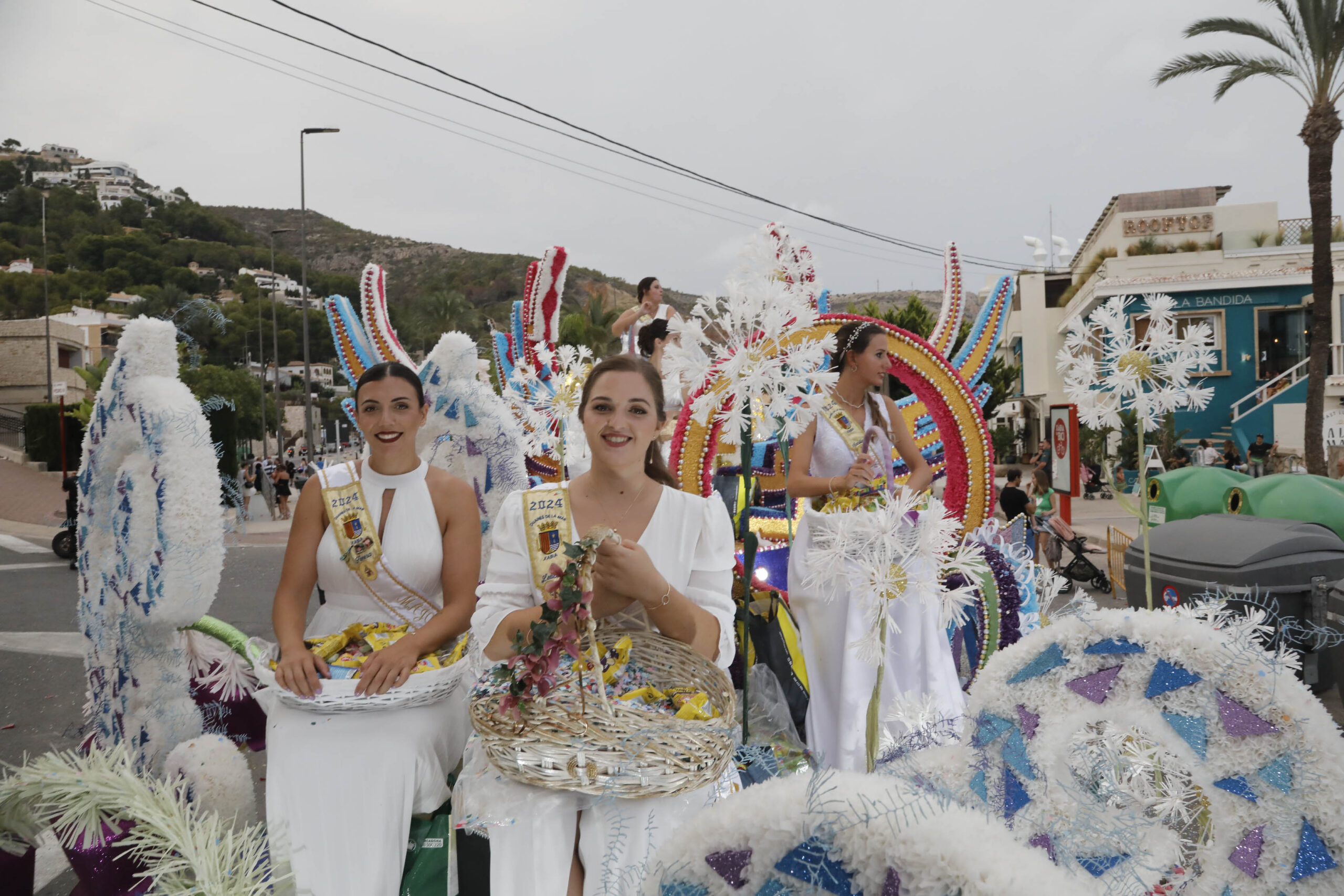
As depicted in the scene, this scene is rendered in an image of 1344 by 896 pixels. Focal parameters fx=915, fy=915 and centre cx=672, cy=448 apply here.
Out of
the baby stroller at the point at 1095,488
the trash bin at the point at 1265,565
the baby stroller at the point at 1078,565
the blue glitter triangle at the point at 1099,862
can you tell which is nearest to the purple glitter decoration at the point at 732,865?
the blue glitter triangle at the point at 1099,862

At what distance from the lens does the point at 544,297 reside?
693 cm

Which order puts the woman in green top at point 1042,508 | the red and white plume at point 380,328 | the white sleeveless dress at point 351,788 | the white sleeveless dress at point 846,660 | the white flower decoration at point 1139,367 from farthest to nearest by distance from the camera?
the woman in green top at point 1042,508, the red and white plume at point 380,328, the white sleeveless dress at point 846,660, the white flower decoration at point 1139,367, the white sleeveless dress at point 351,788

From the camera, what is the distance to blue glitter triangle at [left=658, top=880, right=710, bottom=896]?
0.96 meters

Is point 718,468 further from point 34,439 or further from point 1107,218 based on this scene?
point 1107,218

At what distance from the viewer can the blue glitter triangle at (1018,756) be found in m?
1.50

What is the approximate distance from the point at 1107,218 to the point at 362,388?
34629 millimetres

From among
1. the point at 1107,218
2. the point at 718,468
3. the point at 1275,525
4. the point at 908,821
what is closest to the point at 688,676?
the point at 908,821

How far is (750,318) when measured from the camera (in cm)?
273

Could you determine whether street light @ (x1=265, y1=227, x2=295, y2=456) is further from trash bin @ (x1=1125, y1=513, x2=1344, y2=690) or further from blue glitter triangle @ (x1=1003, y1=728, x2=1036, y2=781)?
blue glitter triangle @ (x1=1003, y1=728, x2=1036, y2=781)

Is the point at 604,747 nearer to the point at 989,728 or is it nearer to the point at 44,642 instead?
the point at 989,728

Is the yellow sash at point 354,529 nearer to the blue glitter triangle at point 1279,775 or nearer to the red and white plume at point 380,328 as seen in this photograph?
the blue glitter triangle at point 1279,775

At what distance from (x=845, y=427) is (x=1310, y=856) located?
2.60 metres

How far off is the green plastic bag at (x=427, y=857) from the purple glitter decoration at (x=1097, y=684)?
1.62 m

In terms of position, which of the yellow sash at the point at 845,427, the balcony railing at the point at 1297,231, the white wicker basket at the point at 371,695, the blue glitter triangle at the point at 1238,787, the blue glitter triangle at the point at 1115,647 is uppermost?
the balcony railing at the point at 1297,231
